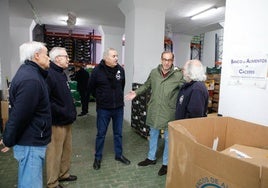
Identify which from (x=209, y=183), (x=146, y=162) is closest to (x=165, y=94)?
(x=146, y=162)

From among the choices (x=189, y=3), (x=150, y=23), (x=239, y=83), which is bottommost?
(x=239, y=83)

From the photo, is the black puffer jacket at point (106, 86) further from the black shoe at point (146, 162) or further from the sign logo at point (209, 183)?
the sign logo at point (209, 183)

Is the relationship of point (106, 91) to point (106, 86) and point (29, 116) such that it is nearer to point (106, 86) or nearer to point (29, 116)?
point (106, 86)

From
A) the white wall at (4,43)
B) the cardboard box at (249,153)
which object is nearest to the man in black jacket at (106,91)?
the cardboard box at (249,153)

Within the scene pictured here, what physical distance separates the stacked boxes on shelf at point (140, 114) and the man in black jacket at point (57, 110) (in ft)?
6.59

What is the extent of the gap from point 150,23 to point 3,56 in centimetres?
346

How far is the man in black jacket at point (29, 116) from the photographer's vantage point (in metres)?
1.49

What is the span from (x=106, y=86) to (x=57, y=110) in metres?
0.81

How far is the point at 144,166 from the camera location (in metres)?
2.96

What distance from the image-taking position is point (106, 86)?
278 cm

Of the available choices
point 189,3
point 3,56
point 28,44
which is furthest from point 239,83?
point 3,56

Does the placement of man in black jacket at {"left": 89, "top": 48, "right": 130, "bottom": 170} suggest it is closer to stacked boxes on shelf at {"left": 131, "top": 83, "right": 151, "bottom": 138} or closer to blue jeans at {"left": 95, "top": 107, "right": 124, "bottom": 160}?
blue jeans at {"left": 95, "top": 107, "right": 124, "bottom": 160}

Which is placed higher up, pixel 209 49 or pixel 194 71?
pixel 209 49

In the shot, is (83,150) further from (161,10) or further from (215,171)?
(161,10)
